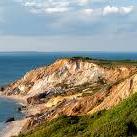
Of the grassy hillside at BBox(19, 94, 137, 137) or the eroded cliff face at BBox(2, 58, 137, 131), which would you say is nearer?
the grassy hillside at BBox(19, 94, 137, 137)

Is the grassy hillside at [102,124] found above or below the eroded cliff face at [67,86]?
above

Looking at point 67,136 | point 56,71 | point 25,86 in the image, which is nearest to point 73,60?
point 56,71

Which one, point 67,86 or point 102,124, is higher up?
point 102,124

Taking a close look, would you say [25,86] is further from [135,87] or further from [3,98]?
[135,87]

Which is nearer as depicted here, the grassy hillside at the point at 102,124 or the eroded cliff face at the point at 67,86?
the grassy hillside at the point at 102,124
